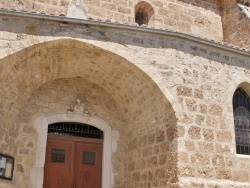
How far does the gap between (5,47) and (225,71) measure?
391cm

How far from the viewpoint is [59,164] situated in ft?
21.9

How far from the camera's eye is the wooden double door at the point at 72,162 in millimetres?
6574

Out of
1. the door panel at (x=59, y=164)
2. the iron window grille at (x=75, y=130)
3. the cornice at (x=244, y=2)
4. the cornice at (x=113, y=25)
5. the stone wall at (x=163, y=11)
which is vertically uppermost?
the cornice at (x=244, y=2)

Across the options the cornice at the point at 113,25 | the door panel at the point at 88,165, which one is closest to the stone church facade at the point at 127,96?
the cornice at the point at 113,25

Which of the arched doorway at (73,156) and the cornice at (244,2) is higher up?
the cornice at (244,2)

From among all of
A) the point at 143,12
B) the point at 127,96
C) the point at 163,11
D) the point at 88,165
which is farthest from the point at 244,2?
the point at 88,165

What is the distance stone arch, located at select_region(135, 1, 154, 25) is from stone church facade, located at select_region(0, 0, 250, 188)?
275cm

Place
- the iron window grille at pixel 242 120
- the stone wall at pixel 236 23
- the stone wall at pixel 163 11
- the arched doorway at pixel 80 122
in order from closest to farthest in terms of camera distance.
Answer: the arched doorway at pixel 80 122, the iron window grille at pixel 242 120, the stone wall at pixel 163 11, the stone wall at pixel 236 23

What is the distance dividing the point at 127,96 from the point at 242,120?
2289 mm

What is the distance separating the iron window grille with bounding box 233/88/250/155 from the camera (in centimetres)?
648

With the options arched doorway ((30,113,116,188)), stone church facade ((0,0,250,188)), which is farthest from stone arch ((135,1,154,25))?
arched doorway ((30,113,116,188))

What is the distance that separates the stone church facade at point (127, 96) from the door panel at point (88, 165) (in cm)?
13

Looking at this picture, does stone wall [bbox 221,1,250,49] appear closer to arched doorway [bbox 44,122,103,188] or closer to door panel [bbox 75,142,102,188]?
arched doorway [bbox 44,122,103,188]

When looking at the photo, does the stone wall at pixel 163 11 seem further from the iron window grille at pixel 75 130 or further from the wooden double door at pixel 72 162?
the wooden double door at pixel 72 162
